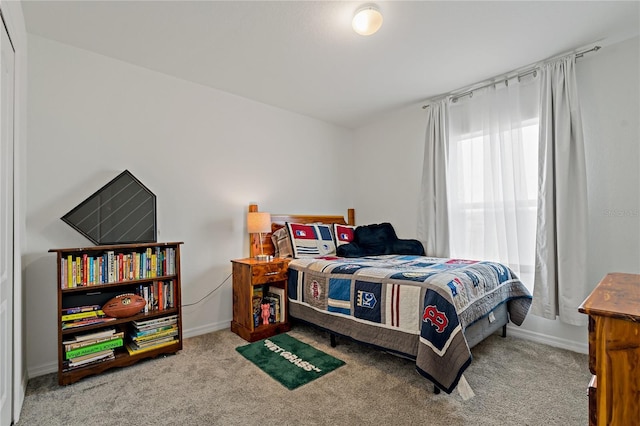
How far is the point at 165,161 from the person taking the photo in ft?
9.61

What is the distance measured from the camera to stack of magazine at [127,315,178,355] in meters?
2.40

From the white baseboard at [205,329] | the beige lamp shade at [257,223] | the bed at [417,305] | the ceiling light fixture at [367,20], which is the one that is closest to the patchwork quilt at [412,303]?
the bed at [417,305]

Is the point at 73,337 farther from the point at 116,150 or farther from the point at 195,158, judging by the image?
the point at 195,158

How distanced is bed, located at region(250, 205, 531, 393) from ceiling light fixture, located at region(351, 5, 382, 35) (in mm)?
1741

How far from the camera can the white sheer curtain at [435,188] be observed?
346 centimetres

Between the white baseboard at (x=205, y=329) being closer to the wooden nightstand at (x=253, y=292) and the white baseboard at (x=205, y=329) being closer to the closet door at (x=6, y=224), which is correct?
the wooden nightstand at (x=253, y=292)

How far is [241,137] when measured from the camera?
11.4 ft

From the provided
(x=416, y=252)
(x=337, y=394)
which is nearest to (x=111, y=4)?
(x=337, y=394)

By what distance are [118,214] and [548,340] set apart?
3778 millimetres

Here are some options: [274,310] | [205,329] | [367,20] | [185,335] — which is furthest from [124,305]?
[367,20]

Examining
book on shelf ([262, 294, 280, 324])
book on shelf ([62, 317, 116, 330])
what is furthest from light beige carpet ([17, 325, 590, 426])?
book on shelf ([262, 294, 280, 324])

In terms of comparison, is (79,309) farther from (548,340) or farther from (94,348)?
(548,340)

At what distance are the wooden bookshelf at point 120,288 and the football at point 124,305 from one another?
0.17 feet

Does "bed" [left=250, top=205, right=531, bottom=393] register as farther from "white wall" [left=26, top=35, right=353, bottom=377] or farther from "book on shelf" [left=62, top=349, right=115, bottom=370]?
"book on shelf" [left=62, top=349, right=115, bottom=370]
